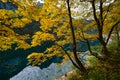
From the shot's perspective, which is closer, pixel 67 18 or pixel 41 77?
pixel 67 18

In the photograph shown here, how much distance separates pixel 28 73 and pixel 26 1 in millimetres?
68565

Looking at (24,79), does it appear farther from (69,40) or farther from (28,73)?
(69,40)

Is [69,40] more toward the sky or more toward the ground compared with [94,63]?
more toward the sky

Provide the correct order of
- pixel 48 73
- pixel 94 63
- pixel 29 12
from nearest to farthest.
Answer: pixel 29 12, pixel 94 63, pixel 48 73

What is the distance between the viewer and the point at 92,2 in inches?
701

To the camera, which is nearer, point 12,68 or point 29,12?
point 29,12

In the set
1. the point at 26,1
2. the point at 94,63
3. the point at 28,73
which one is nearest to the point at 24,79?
the point at 28,73

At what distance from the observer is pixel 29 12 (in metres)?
13.4

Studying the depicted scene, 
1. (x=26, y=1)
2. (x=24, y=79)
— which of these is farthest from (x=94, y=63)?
(x=24, y=79)

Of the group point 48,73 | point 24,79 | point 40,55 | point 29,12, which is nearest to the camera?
point 29,12

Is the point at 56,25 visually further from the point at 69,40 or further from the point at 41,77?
the point at 41,77

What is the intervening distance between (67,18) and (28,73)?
6430cm

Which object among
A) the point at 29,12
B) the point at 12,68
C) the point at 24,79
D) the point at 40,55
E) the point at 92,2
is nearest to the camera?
the point at 29,12

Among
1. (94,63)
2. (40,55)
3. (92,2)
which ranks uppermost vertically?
(92,2)
